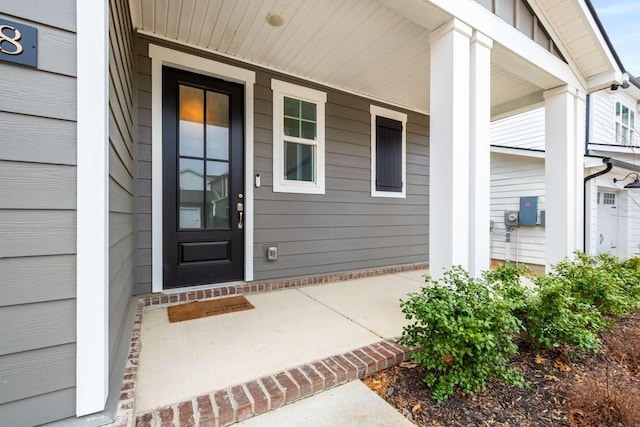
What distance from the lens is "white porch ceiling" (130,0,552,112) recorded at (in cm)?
235

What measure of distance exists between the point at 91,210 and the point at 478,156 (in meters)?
2.62

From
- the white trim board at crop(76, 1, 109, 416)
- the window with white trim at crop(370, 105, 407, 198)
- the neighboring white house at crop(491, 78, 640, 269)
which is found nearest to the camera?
the white trim board at crop(76, 1, 109, 416)

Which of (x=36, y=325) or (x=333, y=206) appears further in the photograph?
(x=333, y=206)

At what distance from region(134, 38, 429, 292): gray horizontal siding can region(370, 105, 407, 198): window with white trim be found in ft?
0.36

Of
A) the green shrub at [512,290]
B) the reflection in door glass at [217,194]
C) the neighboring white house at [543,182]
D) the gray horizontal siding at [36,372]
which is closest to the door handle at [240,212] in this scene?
the reflection in door glass at [217,194]

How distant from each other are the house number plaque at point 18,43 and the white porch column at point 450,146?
241 cm

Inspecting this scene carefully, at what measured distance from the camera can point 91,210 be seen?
1.11m

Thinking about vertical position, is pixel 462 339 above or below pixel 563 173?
below

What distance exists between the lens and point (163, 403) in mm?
1309

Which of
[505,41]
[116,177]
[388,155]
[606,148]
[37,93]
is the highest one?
[505,41]

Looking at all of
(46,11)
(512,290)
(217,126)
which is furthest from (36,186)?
(512,290)

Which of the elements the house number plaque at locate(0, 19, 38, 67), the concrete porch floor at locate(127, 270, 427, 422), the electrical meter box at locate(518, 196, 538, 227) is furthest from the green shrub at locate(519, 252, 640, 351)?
the electrical meter box at locate(518, 196, 538, 227)

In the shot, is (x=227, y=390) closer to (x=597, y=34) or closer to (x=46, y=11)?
(x=46, y=11)

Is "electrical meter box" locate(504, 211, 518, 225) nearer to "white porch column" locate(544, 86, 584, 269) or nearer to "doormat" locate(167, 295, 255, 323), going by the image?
"white porch column" locate(544, 86, 584, 269)
